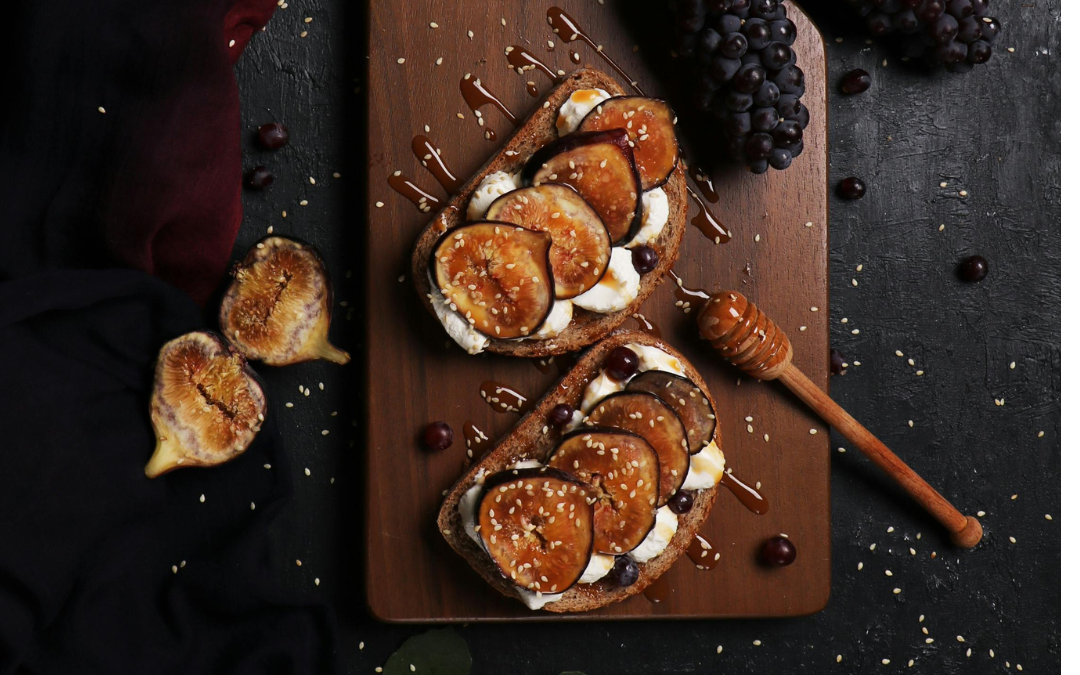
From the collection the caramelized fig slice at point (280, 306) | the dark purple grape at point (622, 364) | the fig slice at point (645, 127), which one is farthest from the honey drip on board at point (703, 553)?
the caramelized fig slice at point (280, 306)

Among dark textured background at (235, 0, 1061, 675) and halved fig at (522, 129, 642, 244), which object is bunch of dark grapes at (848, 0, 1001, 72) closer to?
dark textured background at (235, 0, 1061, 675)

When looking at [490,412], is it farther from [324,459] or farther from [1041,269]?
[1041,269]

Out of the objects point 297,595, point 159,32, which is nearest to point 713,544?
point 297,595

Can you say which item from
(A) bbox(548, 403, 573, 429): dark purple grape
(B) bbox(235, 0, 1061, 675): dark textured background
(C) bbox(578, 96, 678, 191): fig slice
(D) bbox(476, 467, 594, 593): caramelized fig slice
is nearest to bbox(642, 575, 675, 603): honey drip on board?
(B) bbox(235, 0, 1061, 675): dark textured background

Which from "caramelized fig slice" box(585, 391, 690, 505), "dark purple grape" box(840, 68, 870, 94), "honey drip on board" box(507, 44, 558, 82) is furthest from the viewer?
"dark purple grape" box(840, 68, 870, 94)

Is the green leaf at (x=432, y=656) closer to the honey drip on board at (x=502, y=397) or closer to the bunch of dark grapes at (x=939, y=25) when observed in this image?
the honey drip on board at (x=502, y=397)

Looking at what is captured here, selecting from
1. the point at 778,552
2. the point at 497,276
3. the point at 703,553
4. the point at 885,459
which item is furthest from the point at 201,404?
the point at 885,459
